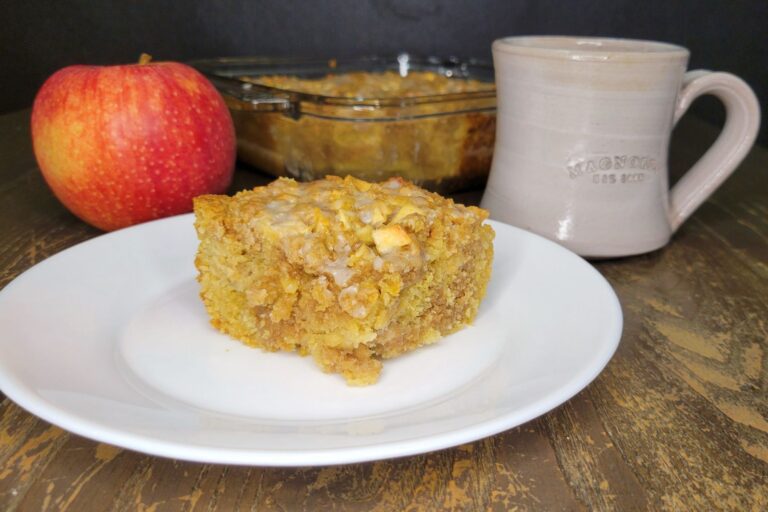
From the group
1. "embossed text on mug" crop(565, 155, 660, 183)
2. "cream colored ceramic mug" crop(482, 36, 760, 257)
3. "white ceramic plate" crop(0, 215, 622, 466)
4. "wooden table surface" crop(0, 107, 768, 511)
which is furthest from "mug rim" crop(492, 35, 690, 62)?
"wooden table surface" crop(0, 107, 768, 511)

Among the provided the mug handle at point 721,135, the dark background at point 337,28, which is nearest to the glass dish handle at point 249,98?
the mug handle at point 721,135

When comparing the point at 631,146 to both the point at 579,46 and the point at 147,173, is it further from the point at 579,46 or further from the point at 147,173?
the point at 147,173

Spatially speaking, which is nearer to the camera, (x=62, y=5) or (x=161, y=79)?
(x=161, y=79)

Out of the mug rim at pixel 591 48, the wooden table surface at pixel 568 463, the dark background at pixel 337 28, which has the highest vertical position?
the mug rim at pixel 591 48

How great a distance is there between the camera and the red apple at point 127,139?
116 centimetres

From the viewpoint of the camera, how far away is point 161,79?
120 centimetres

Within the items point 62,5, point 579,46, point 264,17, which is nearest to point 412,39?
point 264,17

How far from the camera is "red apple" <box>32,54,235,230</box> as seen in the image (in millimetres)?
1163

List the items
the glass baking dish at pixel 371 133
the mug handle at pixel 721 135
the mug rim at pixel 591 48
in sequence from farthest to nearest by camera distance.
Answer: the glass baking dish at pixel 371 133
the mug handle at pixel 721 135
the mug rim at pixel 591 48

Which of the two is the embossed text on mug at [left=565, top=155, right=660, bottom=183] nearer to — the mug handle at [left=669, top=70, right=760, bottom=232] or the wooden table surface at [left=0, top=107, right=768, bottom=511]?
the mug handle at [left=669, top=70, right=760, bottom=232]

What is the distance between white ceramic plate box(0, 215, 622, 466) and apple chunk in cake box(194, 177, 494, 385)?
3 cm

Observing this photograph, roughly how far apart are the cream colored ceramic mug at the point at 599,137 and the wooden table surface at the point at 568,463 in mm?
198

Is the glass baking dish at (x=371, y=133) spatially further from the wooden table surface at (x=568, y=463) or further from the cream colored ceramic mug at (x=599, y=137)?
the wooden table surface at (x=568, y=463)

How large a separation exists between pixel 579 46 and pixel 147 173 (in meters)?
0.73
